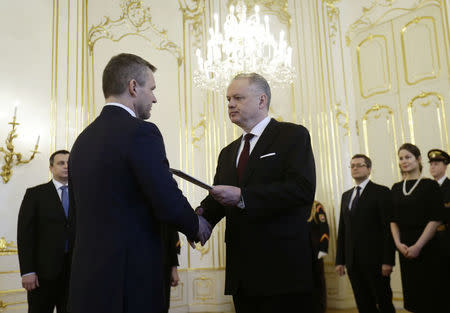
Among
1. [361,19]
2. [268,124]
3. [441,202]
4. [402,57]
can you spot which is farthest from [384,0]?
[268,124]

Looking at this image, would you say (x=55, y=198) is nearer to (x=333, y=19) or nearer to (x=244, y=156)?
(x=244, y=156)

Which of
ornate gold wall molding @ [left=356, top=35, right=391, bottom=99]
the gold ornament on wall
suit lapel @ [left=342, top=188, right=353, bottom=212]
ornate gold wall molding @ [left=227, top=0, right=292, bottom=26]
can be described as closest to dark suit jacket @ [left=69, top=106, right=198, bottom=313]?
suit lapel @ [left=342, top=188, right=353, bottom=212]

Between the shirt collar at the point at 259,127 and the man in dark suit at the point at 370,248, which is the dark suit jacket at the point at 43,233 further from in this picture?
the man in dark suit at the point at 370,248

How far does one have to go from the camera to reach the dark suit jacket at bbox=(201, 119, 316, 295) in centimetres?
186

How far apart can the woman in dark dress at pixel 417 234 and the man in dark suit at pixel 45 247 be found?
2.60 metres

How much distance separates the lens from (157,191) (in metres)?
1.60

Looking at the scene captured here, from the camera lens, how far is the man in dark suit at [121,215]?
1.55m

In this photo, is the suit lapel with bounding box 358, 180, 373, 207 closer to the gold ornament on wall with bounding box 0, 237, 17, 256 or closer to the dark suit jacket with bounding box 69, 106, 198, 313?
the dark suit jacket with bounding box 69, 106, 198, 313

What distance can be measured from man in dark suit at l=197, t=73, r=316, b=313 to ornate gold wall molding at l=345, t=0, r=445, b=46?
4220 mm

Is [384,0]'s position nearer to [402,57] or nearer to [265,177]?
[402,57]

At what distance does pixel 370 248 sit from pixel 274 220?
2.09 m

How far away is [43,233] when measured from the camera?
3242mm

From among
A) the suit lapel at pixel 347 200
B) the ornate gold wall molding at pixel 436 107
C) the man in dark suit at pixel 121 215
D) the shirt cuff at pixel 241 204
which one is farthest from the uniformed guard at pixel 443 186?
the man in dark suit at pixel 121 215

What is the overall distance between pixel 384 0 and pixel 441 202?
3.20m
